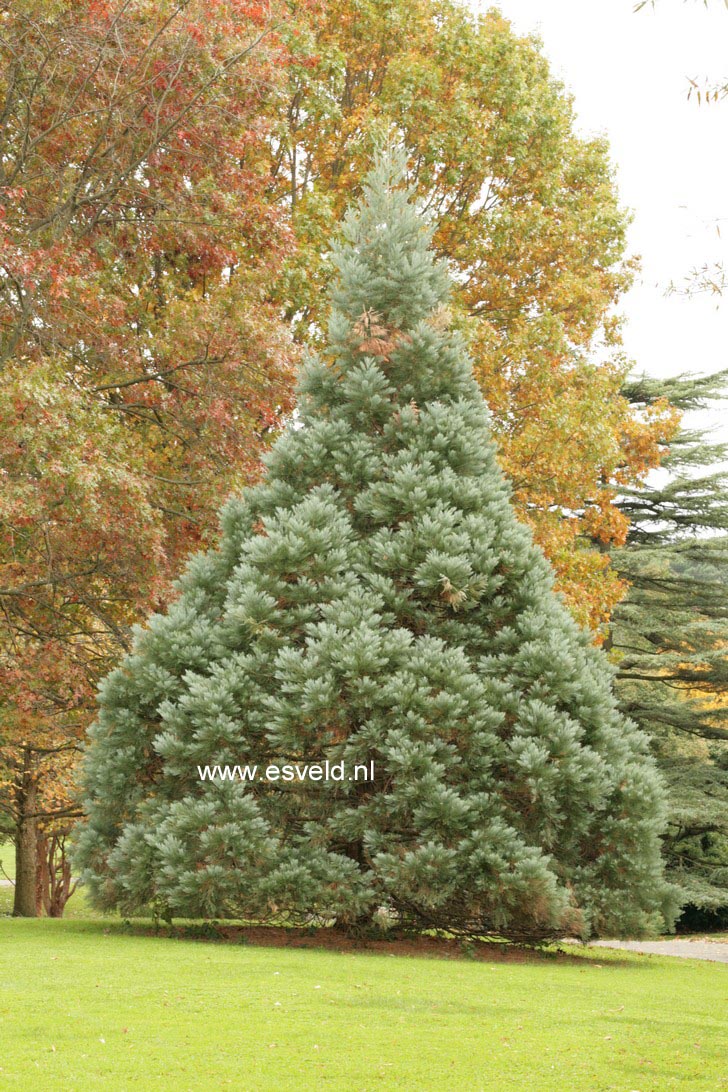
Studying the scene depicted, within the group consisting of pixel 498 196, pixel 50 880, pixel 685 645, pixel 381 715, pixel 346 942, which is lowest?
pixel 50 880

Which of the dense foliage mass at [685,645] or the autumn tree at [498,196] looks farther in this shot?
the dense foliage mass at [685,645]

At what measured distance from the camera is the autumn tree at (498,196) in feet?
53.4

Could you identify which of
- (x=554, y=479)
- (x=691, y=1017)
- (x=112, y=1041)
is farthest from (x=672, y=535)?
(x=112, y=1041)

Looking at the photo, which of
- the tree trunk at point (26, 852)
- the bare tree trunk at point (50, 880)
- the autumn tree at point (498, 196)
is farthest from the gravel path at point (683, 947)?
the bare tree trunk at point (50, 880)

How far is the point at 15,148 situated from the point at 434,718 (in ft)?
28.6

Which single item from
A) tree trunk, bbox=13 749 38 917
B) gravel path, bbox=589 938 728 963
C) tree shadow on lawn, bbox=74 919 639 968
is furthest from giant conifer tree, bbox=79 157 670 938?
tree trunk, bbox=13 749 38 917

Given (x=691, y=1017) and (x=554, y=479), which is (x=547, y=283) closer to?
(x=554, y=479)

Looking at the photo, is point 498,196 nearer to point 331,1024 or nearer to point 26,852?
point 331,1024

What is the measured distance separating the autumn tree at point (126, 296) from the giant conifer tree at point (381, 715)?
7.94 ft

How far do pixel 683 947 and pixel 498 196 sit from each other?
1252cm

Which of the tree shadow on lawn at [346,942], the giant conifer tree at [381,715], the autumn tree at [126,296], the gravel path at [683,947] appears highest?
the autumn tree at [126,296]

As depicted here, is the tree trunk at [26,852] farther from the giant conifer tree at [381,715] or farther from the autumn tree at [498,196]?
the giant conifer tree at [381,715]

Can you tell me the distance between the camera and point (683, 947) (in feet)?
60.6

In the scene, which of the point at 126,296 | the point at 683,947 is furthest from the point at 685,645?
the point at 126,296
